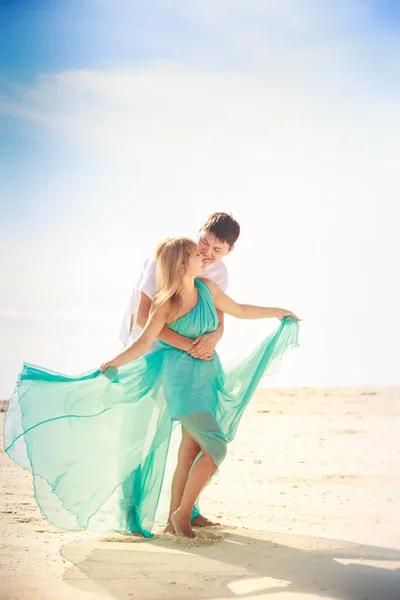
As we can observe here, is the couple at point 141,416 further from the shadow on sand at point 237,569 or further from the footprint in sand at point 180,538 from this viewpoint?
the shadow on sand at point 237,569

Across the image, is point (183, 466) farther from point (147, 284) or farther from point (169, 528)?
point (147, 284)

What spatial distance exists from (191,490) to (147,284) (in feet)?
4.54

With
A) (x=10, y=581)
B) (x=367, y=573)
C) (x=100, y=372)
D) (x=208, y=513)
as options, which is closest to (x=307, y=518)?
(x=208, y=513)

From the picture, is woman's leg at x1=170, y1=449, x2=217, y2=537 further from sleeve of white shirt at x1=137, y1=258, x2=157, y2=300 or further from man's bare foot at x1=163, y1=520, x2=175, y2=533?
sleeve of white shirt at x1=137, y1=258, x2=157, y2=300

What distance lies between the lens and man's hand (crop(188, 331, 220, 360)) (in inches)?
214

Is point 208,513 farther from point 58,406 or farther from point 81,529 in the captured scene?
point 58,406

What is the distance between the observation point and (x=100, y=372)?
5.31 metres

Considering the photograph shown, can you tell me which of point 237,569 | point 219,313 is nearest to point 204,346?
point 219,313

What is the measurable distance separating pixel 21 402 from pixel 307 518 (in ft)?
7.77

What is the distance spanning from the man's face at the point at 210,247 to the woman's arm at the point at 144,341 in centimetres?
52

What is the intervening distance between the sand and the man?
0.21 m

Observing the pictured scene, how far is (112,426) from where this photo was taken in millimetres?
5453

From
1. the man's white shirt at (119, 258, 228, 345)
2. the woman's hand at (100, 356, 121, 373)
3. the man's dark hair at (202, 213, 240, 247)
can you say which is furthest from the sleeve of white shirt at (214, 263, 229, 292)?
the woman's hand at (100, 356, 121, 373)

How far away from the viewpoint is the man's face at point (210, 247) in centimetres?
561
